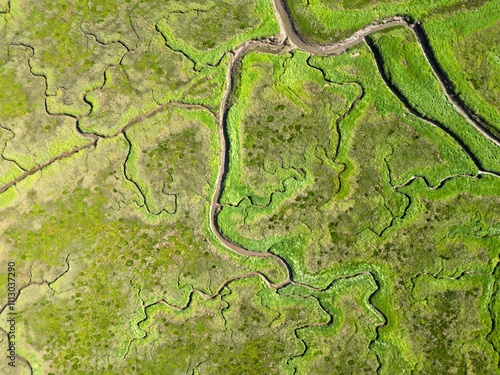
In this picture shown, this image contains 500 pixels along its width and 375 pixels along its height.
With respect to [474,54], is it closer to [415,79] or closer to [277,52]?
[415,79]

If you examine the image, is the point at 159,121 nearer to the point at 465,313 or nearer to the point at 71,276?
the point at 71,276

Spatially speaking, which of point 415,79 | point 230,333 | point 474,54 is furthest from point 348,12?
point 230,333

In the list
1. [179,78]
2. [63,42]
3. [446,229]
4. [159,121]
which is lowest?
[446,229]

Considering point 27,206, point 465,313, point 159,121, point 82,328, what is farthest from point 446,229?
point 27,206

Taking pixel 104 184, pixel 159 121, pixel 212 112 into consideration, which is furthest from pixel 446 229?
pixel 104 184

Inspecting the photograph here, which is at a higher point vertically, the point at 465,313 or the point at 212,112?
the point at 212,112

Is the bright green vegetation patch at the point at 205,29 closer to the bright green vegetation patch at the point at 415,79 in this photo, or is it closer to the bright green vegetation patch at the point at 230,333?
the bright green vegetation patch at the point at 415,79
